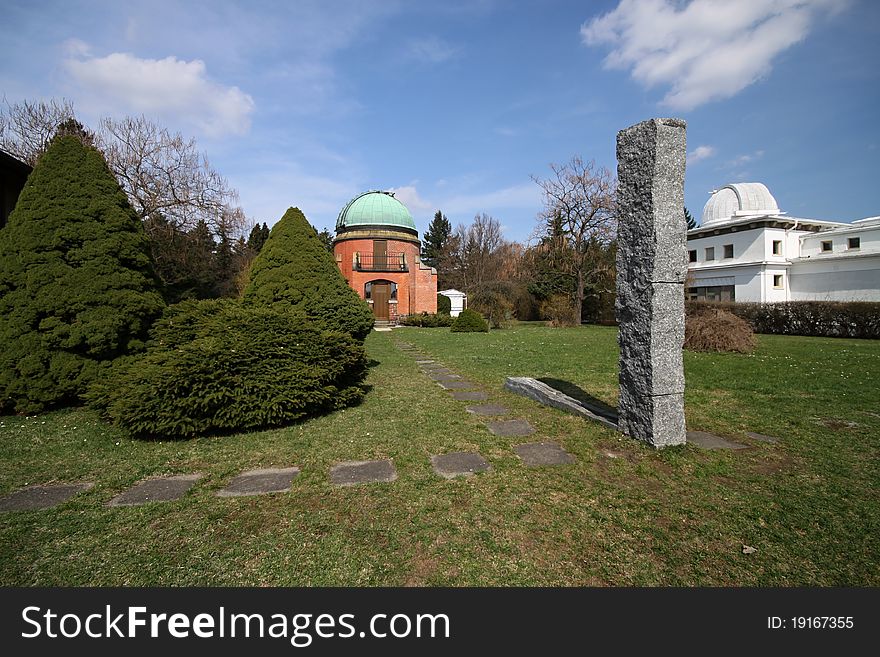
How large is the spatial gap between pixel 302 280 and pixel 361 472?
616cm

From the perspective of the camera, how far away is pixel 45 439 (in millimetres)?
5000

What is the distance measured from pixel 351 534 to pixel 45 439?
4.66 metres

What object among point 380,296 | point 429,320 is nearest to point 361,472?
point 429,320

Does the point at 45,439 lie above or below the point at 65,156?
below

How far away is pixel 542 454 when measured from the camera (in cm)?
445

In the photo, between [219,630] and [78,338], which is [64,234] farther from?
[219,630]

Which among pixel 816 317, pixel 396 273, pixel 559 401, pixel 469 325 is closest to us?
pixel 559 401

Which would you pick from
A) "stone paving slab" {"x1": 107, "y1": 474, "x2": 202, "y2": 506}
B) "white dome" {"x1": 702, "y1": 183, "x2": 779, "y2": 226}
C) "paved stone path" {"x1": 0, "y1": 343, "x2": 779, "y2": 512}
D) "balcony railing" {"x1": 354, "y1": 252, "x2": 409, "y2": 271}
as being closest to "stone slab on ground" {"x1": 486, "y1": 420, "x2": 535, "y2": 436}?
"paved stone path" {"x1": 0, "y1": 343, "x2": 779, "y2": 512}

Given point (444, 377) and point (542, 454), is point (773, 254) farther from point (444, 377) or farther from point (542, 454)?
point (542, 454)

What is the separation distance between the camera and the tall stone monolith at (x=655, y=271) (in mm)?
4516

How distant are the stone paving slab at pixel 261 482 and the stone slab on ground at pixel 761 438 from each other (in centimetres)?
522

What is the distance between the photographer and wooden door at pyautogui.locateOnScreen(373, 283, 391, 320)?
31.3m

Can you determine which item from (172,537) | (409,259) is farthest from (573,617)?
(409,259)

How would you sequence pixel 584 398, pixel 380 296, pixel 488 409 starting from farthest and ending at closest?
pixel 380 296, pixel 584 398, pixel 488 409
